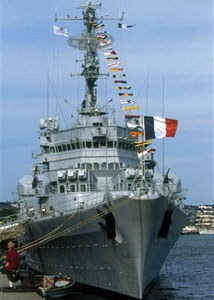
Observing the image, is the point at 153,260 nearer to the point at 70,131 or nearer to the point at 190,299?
the point at 190,299

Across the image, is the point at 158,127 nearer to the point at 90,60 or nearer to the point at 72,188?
the point at 72,188

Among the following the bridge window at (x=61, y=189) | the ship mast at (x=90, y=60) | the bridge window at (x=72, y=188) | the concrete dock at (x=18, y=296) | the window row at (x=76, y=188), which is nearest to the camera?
the concrete dock at (x=18, y=296)

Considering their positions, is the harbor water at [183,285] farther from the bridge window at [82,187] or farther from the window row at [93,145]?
the window row at [93,145]

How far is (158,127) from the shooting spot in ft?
62.6

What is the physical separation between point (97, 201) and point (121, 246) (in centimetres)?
256

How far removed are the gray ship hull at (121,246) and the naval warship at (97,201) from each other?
0.11 feet

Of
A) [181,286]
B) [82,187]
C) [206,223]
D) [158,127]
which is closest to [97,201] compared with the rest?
[82,187]

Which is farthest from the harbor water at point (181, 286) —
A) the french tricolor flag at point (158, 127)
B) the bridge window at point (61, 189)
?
the french tricolor flag at point (158, 127)

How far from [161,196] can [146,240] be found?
5.11ft

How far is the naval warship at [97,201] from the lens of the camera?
1925cm

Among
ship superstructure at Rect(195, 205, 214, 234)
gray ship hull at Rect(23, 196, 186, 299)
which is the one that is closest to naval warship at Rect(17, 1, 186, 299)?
gray ship hull at Rect(23, 196, 186, 299)

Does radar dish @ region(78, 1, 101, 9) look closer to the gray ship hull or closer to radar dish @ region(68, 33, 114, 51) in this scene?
radar dish @ region(68, 33, 114, 51)

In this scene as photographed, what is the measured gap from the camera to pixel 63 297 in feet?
62.6

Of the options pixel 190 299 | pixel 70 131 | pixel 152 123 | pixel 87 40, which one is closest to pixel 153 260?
pixel 190 299
